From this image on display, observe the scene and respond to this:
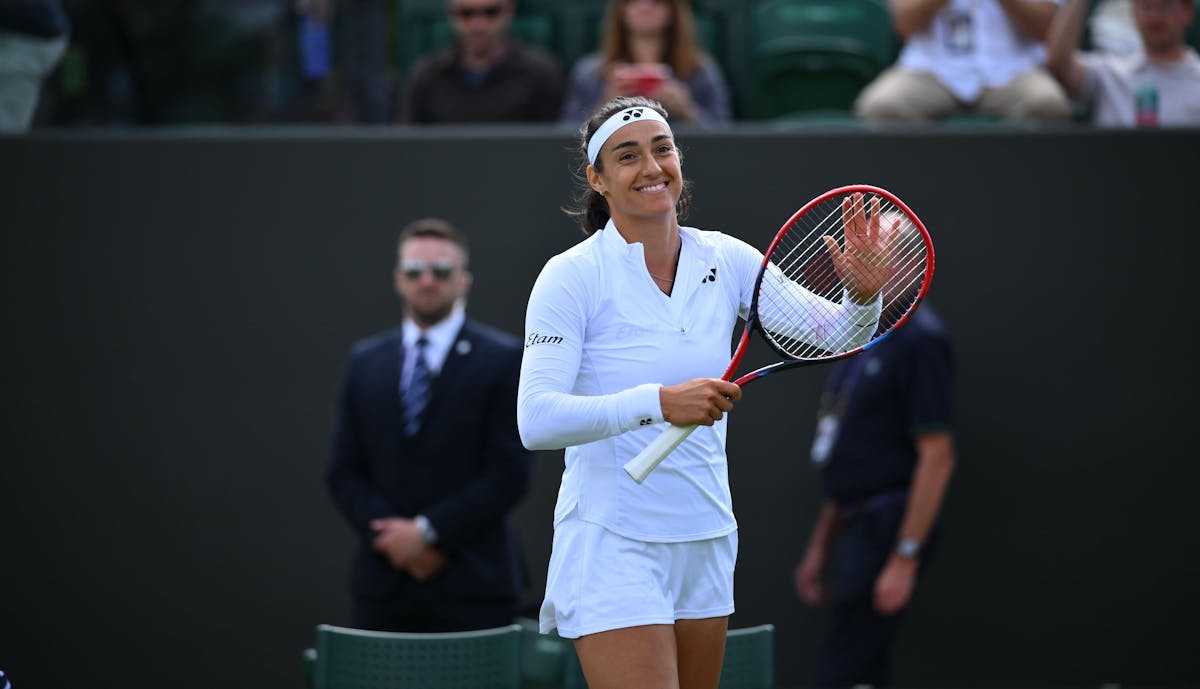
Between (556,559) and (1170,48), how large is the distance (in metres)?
4.24

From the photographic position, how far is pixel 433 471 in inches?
197

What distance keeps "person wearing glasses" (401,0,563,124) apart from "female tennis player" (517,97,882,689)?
3.34 m

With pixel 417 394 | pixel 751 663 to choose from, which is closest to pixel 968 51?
pixel 417 394

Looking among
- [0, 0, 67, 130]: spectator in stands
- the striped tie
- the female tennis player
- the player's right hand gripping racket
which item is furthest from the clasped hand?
[0, 0, 67, 130]: spectator in stands

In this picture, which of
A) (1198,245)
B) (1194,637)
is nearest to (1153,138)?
(1198,245)

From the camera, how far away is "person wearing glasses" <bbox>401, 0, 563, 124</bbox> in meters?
6.40

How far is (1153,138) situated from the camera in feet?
19.0

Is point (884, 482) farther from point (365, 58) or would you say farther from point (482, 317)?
point (365, 58)

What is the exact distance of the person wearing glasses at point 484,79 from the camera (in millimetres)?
6398

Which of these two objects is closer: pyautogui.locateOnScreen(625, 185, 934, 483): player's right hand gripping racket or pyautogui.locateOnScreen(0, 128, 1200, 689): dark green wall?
pyautogui.locateOnScreen(625, 185, 934, 483): player's right hand gripping racket

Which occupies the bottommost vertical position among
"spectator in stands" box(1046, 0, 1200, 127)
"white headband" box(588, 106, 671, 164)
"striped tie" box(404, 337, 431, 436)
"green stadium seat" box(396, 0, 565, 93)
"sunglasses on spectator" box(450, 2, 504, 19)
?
"striped tie" box(404, 337, 431, 436)

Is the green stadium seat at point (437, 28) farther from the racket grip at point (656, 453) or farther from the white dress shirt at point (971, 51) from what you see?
the racket grip at point (656, 453)

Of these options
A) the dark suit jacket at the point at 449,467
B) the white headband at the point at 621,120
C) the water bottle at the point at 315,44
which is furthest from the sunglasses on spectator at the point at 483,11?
the white headband at the point at 621,120

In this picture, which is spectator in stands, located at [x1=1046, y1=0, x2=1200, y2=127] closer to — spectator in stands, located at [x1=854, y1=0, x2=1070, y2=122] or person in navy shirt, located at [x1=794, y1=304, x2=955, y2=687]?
spectator in stands, located at [x1=854, y1=0, x2=1070, y2=122]
